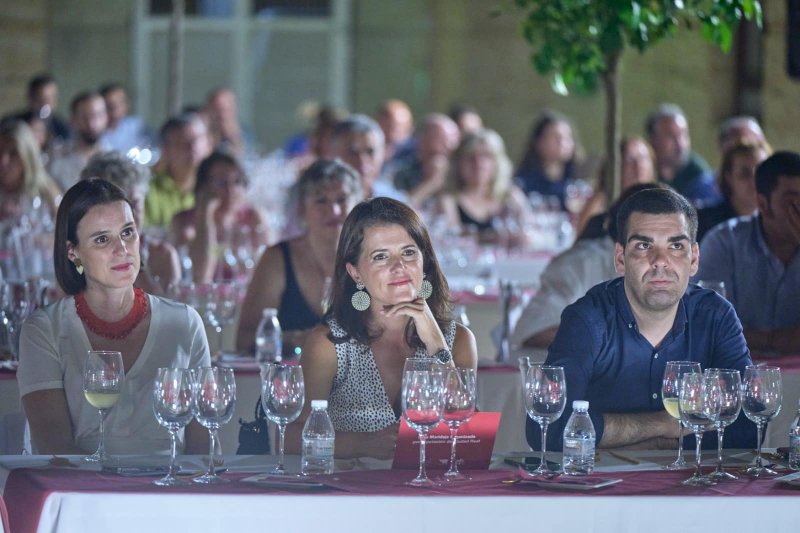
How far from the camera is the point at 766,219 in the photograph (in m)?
5.91

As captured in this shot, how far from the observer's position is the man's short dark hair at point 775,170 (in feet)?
18.7

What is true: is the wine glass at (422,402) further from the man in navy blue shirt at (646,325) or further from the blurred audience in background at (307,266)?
the blurred audience in background at (307,266)

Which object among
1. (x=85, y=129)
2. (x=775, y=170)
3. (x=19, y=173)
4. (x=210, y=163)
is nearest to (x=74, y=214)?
(x=775, y=170)

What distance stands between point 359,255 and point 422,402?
0.85 m

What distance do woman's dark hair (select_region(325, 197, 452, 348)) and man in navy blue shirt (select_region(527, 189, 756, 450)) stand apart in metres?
0.38

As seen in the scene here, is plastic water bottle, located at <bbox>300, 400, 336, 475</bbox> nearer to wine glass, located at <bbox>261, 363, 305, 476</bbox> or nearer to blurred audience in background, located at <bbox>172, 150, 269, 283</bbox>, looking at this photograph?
wine glass, located at <bbox>261, 363, 305, 476</bbox>

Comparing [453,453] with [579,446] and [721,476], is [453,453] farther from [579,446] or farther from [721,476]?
[721,476]

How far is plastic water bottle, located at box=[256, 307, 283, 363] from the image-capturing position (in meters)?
5.34

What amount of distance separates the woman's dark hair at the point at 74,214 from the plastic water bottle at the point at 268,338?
3.90 feet

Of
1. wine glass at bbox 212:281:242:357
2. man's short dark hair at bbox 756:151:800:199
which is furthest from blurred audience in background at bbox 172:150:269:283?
man's short dark hair at bbox 756:151:800:199

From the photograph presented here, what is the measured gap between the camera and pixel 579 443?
11.3ft

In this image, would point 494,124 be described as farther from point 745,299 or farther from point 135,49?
point 745,299

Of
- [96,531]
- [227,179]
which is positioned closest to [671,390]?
[96,531]

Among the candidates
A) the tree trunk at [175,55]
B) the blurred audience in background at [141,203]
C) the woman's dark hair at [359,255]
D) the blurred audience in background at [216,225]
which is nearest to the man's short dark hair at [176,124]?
the blurred audience in background at [216,225]
